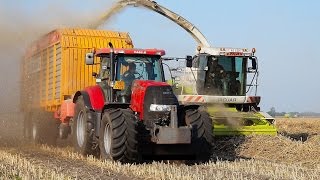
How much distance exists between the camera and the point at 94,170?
9352 mm

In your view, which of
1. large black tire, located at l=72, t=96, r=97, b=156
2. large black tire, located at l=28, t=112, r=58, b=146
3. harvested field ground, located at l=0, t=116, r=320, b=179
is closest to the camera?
harvested field ground, located at l=0, t=116, r=320, b=179

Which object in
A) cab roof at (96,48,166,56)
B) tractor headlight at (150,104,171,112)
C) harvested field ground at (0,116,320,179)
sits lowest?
harvested field ground at (0,116,320,179)

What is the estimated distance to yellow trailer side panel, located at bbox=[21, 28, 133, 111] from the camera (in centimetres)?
1410

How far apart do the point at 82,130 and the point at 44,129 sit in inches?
123

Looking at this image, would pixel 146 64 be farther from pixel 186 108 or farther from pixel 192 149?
pixel 192 149

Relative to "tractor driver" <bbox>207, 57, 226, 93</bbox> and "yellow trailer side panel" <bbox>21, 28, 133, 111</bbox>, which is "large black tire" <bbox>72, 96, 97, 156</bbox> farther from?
"tractor driver" <bbox>207, 57, 226, 93</bbox>

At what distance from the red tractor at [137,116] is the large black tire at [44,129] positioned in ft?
9.71

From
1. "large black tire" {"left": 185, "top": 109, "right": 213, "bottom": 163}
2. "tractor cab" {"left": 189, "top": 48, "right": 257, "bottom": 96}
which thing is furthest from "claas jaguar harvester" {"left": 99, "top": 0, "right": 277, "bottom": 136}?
"large black tire" {"left": 185, "top": 109, "right": 213, "bottom": 163}

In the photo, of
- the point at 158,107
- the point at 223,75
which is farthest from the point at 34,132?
the point at 158,107

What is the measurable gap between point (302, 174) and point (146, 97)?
9.98 ft

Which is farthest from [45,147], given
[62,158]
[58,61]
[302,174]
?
[302,174]

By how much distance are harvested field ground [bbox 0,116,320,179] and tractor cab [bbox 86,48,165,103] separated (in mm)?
1329

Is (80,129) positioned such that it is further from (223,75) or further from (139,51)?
(223,75)

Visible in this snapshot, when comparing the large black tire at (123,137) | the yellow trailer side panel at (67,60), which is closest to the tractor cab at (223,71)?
the yellow trailer side panel at (67,60)
